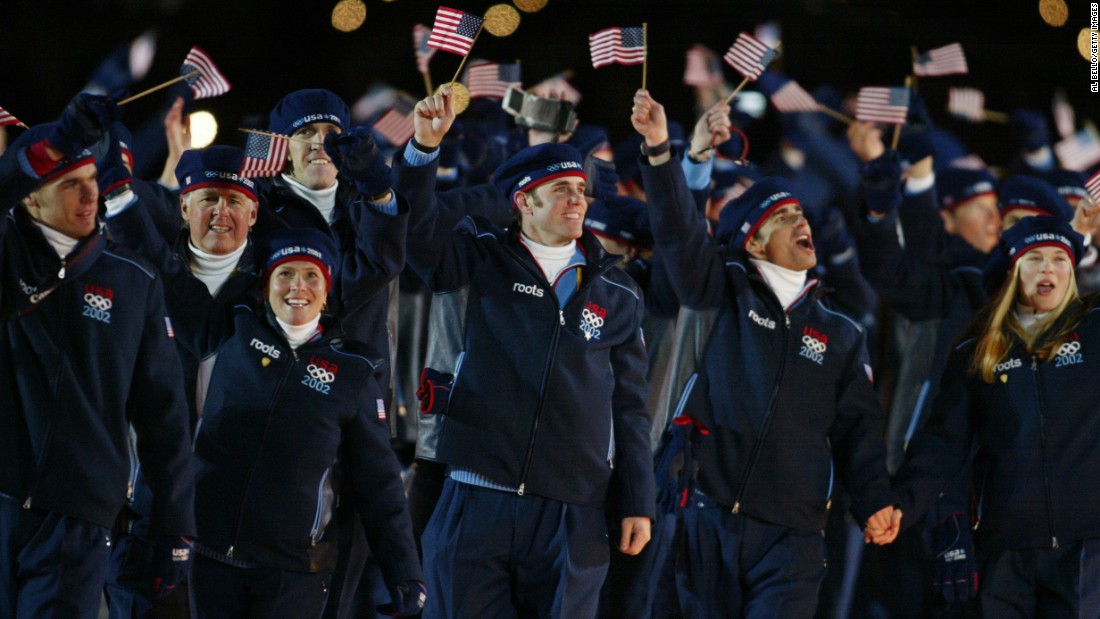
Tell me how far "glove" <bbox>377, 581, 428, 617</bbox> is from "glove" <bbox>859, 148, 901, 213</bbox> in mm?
3106

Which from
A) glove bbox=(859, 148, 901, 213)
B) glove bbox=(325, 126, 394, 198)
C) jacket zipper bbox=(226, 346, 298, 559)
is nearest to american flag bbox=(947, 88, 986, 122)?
glove bbox=(859, 148, 901, 213)

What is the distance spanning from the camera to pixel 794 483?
6430mm

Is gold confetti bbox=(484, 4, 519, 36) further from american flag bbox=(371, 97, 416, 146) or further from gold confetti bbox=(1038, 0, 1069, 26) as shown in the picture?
gold confetti bbox=(1038, 0, 1069, 26)

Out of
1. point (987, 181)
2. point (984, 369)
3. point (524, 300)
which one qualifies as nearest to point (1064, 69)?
point (987, 181)

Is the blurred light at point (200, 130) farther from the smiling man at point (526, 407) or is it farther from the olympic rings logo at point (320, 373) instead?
the olympic rings logo at point (320, 373)

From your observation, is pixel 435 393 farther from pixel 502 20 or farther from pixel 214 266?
pixel 502 20

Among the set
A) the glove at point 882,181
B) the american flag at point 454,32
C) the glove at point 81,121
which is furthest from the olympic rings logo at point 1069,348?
the glove at point 81,121

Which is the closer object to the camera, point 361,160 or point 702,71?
point 361,160

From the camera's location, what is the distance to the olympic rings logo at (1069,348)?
664 centimetres

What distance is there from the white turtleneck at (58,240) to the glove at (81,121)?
36 cm

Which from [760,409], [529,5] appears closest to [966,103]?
[529,5]

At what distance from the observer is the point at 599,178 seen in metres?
7.46

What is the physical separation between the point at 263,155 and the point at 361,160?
0.89 m

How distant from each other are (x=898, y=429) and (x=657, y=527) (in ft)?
6.20
